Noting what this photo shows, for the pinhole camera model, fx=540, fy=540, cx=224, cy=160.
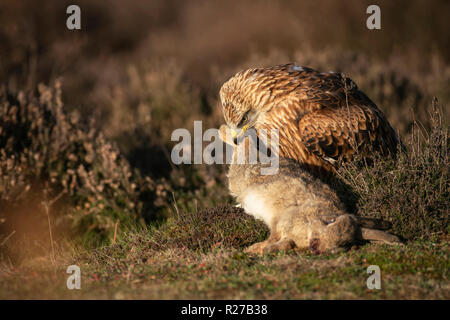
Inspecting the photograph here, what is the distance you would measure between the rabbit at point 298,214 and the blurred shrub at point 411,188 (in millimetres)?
382

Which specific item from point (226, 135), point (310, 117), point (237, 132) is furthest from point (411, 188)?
point (226, 135)

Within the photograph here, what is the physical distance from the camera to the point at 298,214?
450cm

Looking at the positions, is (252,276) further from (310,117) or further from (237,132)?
(310,117)

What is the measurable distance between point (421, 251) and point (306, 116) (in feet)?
6.34

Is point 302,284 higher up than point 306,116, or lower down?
lower down

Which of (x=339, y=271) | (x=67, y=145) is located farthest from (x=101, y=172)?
(x=339, y=271)

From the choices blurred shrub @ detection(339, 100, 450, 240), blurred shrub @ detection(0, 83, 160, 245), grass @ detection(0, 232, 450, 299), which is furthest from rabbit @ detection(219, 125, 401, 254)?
blurred shrub @ detection(0, 83, 160, 245)

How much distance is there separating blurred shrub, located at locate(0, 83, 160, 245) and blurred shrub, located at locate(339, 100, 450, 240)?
3.49 metres

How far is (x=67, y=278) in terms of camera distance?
13.7ft

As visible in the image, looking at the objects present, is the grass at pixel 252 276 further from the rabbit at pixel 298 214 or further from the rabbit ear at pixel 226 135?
the rabbit ear at pixel 226 135

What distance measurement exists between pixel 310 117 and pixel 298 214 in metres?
1.42

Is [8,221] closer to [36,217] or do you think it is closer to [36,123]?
[36,217]

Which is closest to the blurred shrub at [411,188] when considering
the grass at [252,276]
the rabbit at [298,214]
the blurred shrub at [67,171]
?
the grass at [252,276]

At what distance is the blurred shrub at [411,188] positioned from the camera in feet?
15.6
